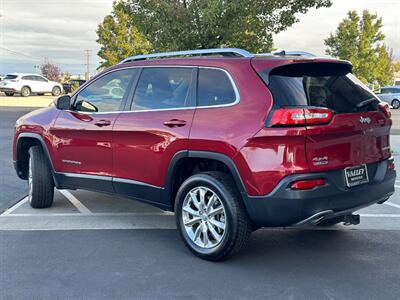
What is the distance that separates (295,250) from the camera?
4695 mm

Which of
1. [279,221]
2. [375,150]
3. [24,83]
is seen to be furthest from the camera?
[24,83]

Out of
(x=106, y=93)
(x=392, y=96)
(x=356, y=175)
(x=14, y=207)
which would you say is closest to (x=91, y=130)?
(x=106, y=93)

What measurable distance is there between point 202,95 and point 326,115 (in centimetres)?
118

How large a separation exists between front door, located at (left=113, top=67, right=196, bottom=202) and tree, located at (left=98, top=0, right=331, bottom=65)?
5234mm

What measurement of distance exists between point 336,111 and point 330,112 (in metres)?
0.17

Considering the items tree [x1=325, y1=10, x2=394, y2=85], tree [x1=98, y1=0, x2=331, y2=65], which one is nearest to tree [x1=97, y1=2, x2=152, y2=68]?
tree [x1=325, y1=10, x2=394, y2=85]

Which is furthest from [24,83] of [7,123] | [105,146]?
[105,146]

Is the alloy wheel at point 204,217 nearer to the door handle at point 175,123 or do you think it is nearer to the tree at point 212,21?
the door handle at point 175,123

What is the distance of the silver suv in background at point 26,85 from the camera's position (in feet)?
116

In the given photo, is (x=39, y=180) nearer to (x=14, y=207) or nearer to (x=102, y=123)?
(x=14, y=207)

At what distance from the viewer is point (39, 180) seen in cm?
600

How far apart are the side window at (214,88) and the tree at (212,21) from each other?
5536 millimetres

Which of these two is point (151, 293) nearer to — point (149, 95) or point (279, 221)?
point (279, 221)

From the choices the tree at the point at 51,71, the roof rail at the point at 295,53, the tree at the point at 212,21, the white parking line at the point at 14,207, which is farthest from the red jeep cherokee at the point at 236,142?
the tree at the point at 51,71
